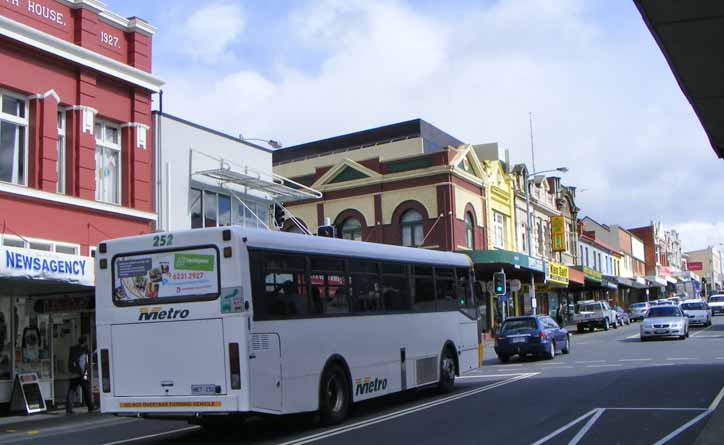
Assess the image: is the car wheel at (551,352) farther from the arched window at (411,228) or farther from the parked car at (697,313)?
the parked car at (697,313)

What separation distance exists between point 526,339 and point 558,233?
32448 mm

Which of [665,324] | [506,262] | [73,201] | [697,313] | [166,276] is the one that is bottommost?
[665,324]

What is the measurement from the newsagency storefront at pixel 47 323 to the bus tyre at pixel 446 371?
24.9 feet

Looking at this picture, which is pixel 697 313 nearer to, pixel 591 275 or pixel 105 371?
pixel 591 275

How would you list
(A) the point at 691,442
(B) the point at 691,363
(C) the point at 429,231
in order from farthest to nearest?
(C) the point at 429,231 < (B) the point at 691,363 < (A) the point at 691,442

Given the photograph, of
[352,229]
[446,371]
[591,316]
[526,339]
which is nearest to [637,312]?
[591,316]

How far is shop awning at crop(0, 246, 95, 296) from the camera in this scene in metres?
14.5


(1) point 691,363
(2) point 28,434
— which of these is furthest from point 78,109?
(1) point 691,363

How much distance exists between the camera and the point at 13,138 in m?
18.5

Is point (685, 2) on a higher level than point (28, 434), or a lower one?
higher

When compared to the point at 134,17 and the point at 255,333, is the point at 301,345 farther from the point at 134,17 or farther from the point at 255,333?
the point at 134,17

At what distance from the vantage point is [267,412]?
11.0 metres

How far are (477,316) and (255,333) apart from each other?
29.5 ft

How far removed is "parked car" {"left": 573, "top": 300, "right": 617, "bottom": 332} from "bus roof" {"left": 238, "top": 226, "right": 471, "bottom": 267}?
30.2 metres
